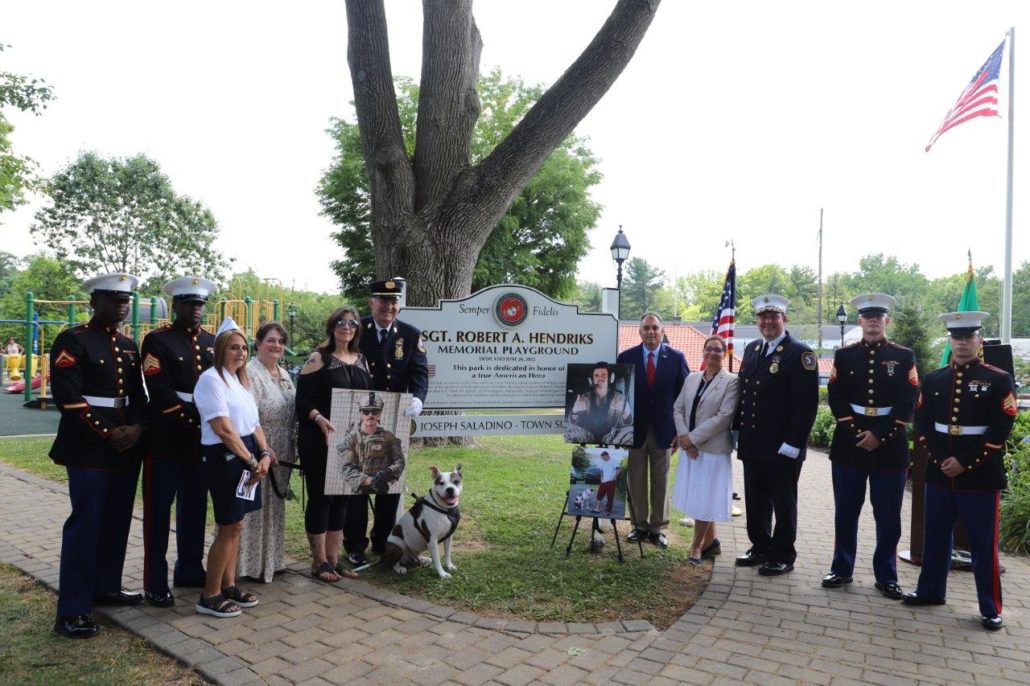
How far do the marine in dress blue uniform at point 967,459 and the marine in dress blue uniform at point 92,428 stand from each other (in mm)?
5436

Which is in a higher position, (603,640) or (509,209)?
(509,209)

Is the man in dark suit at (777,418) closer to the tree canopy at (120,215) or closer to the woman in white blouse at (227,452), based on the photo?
the woman in white blouse at (227,452)

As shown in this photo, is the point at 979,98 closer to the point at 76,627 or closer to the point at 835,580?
the point at 835,580

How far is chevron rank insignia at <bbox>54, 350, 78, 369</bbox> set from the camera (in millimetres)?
4188

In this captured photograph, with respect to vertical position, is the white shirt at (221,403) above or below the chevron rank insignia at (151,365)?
below

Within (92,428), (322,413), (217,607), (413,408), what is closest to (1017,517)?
(413,408)

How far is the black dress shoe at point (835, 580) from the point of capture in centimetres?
546

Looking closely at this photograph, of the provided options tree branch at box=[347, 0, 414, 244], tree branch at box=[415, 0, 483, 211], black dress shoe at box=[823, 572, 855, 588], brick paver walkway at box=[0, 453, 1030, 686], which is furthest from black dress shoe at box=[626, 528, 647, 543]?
tree branch at box=[415, 0, 483, 211]

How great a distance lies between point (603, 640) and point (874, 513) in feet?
8.35

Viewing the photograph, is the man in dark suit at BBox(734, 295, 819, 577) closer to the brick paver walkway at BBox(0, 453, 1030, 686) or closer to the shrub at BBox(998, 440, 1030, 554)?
the brick paver walkway at BBox(0, 453, 1030, 686)

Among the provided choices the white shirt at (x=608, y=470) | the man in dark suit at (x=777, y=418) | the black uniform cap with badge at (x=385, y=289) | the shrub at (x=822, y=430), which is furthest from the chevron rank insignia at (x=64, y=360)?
the shrub at (x=822, y=430)

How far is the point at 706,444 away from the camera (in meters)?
5.96

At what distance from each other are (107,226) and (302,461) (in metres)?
32.8

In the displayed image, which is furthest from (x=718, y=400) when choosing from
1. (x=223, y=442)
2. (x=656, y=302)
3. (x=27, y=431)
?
(x=656, y=302)
